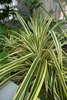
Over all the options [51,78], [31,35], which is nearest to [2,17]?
[31,35]

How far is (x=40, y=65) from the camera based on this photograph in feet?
3.26

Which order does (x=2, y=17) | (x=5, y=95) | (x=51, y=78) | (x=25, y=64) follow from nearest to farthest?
(x=5, y=95)
(x=51, y=78)
(x=25, y=64)
(x=2, y=17)

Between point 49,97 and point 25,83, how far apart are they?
0.28m

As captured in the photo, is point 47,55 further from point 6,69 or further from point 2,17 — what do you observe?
point 2,17

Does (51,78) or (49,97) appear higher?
(51,78)

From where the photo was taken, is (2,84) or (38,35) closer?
(2,84)

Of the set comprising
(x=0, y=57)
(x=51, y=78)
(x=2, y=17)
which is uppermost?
(x=2, y=17)

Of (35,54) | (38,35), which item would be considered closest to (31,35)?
(38,35)

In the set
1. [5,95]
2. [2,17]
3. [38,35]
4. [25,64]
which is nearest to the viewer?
[5,95]

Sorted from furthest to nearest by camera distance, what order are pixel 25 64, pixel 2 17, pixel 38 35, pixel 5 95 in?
pixel 2 17, pixel 38 35, pixel 25 64, pixel 5 95

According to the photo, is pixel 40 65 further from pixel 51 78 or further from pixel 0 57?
pixel 0 57

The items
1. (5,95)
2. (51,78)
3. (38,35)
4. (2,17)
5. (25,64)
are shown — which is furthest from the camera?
(2,17)

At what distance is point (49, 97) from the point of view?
100 centimetres

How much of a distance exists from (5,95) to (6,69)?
17 centimetres
